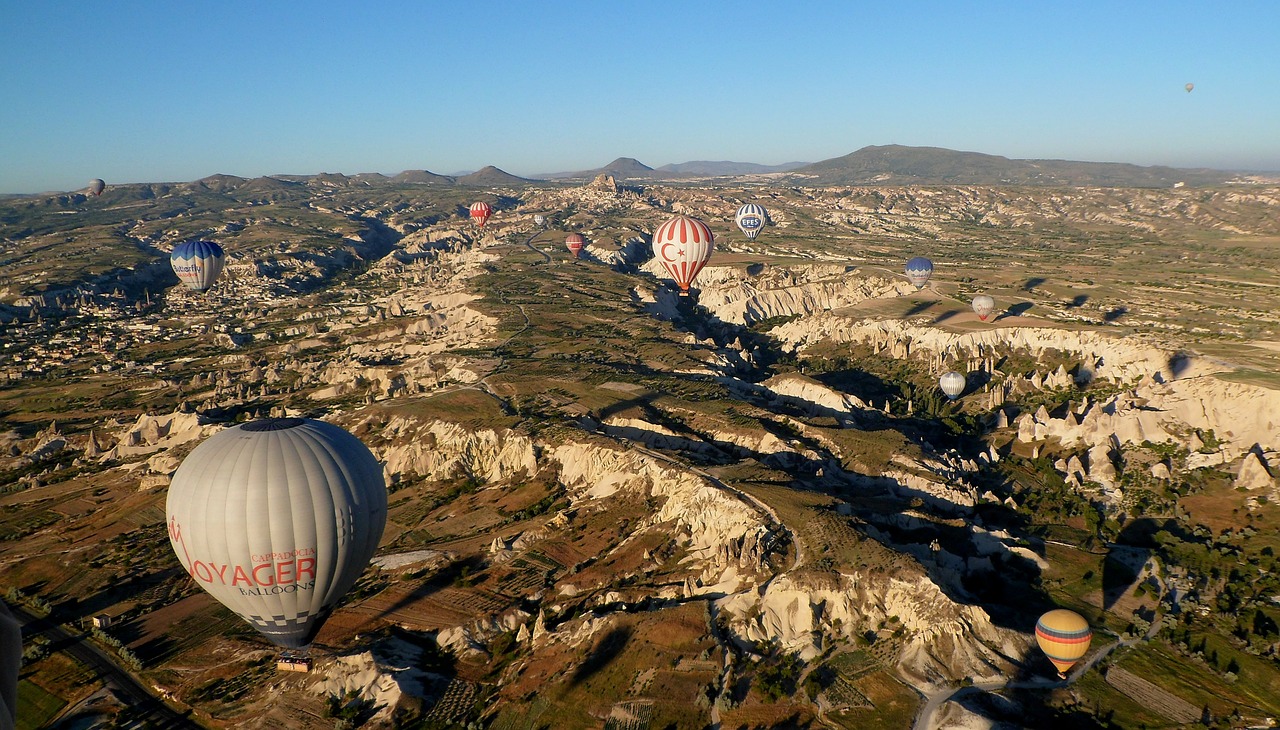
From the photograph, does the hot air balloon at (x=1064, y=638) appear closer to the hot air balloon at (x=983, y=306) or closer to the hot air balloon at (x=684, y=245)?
the hot air balloon at (x=684, y=245)

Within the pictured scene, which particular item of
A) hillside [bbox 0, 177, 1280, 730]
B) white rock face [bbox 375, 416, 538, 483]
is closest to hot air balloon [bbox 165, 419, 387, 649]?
hillside [bbox 0, 177, 1280, 730]

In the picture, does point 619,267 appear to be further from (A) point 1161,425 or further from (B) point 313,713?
(B) point 313,713

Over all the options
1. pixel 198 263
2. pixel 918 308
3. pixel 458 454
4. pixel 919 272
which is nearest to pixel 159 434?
pixel 458 454

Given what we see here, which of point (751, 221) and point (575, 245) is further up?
point (751, 221)

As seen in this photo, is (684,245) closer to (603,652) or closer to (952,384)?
(952,384)

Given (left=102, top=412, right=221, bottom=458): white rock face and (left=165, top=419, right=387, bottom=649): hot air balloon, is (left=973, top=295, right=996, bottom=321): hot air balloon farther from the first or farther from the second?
(left=102, top=412, right=221, bottom=458): white rock face

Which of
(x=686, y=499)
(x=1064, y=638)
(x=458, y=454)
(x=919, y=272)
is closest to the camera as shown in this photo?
(x=1064, y=638)
